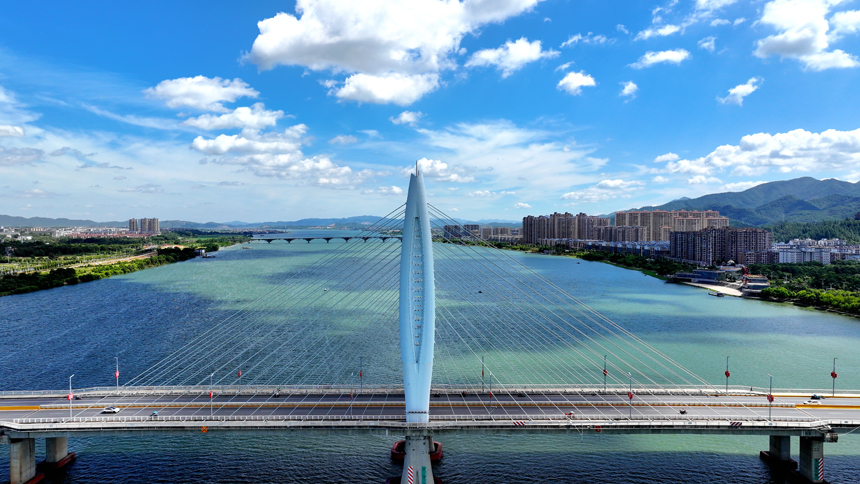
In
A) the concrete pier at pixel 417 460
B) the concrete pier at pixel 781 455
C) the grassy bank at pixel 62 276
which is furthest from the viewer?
the grassy bank at pixel 62 276

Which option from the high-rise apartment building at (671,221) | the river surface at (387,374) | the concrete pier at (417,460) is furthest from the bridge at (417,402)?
the high-rise apartment building at (671,221)

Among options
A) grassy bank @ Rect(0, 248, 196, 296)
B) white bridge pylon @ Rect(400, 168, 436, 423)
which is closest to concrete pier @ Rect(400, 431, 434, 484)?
white bridge pylon @ Rect(400, 168, 436, 423)

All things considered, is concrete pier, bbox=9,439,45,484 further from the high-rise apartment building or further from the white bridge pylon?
the high-rise apartment building

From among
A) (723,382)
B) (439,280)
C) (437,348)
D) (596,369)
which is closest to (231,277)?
(439,280)

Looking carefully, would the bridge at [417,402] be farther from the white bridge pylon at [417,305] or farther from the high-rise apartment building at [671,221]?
the high-rise apartment building at [671,221]

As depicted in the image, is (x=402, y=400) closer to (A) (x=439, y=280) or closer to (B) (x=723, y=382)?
(B) (x=723, y=382)

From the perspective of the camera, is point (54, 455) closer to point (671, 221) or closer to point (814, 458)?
point (814, 458)
